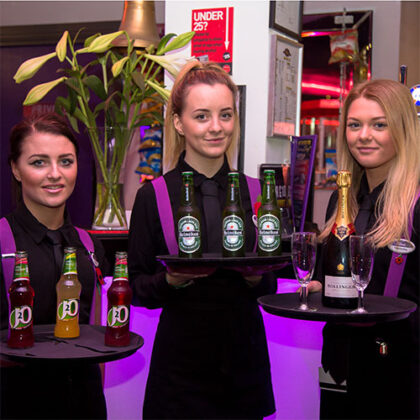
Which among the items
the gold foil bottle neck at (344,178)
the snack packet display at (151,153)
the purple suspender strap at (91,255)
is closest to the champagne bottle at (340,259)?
the gold foil bottle neck at (344,178)

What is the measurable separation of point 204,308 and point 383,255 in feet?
1.77

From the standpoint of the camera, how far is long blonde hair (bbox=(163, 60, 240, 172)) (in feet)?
5.90

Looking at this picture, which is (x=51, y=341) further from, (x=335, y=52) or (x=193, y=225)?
(x=335, y=52)

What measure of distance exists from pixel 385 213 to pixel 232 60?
120cm

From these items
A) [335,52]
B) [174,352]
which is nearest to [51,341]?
[174,352]

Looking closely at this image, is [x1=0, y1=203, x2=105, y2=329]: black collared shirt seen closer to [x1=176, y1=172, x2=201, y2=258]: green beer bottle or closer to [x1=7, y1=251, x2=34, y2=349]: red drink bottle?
[x1=7, y1=251, x2=34, y2=349]: red drink bottle

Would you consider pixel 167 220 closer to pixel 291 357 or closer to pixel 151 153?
pixel 291 357

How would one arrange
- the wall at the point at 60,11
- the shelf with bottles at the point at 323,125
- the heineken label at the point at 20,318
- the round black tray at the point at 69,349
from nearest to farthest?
the round black tray at the point at 69,349 → the heineken label at the point at 20,318 → the wall at the point at 60,11 → the shelf with bottles at the point at 323,125

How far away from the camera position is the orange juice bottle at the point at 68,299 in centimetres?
152

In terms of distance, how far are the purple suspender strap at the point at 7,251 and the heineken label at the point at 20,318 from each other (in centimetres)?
12

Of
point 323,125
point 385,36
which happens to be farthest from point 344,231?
point 323,125

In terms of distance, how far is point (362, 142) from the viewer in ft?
5.89

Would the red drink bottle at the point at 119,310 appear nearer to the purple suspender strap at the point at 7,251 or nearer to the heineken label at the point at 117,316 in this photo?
the heineken label at the point at 117,316

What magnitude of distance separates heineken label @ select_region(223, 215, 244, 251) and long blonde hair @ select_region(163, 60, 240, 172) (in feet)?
1.34
